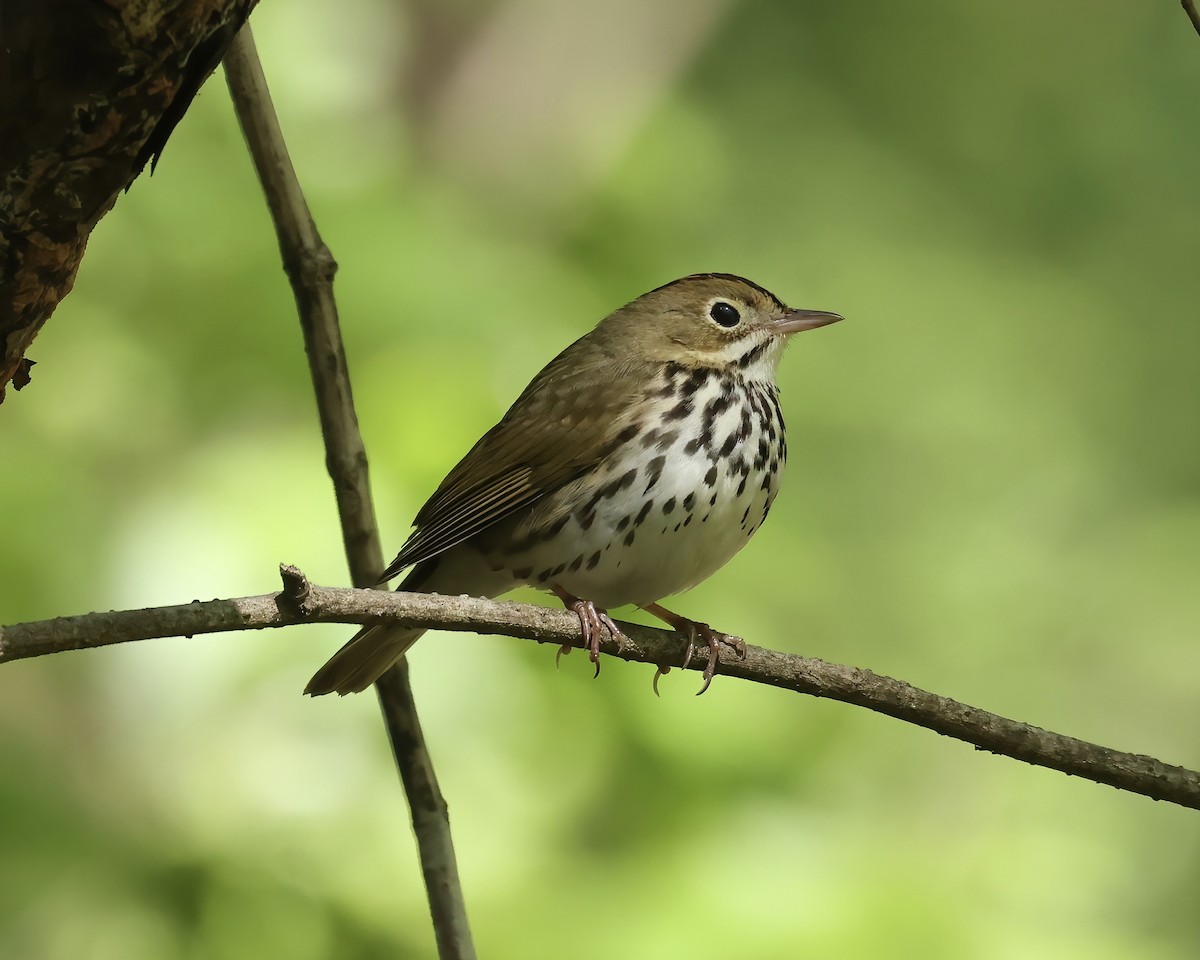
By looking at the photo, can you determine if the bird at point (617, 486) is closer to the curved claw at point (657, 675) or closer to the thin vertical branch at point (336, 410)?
the curved claw at point (657, 675)

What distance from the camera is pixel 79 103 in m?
1.52

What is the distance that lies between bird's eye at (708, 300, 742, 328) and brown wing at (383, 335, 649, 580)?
27cm

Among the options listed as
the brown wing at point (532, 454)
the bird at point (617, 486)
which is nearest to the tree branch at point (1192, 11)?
the bird at point (617, 486)

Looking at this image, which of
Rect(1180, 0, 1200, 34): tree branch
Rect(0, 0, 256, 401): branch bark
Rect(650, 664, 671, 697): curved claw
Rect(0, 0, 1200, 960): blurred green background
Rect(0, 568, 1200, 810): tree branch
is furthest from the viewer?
Rect(0, 0, 1200, 960): blurred green background

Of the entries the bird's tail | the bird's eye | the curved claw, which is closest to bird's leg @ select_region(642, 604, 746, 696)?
the curved claw

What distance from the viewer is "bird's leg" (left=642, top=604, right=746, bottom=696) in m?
2.36

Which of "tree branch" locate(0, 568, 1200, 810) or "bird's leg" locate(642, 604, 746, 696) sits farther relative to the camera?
"bird's leg" locate(642, 604, 746, 696)

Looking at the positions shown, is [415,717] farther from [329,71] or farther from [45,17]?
[329,71]

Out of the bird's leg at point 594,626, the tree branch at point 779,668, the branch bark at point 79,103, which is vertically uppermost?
the branch bark at point 79,103

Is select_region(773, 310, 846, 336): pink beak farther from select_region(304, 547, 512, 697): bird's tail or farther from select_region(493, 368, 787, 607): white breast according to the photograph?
select_region(304, 547, 512, 697): bird's tail

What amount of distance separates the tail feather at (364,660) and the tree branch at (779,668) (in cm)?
68

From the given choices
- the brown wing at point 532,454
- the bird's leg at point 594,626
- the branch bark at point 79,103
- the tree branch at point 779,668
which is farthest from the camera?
the brown wing at point 532,454

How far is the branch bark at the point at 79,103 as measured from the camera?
1.47 meters

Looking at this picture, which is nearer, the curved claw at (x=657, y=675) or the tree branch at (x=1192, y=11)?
the tree branch at (x=1192, y=11)
